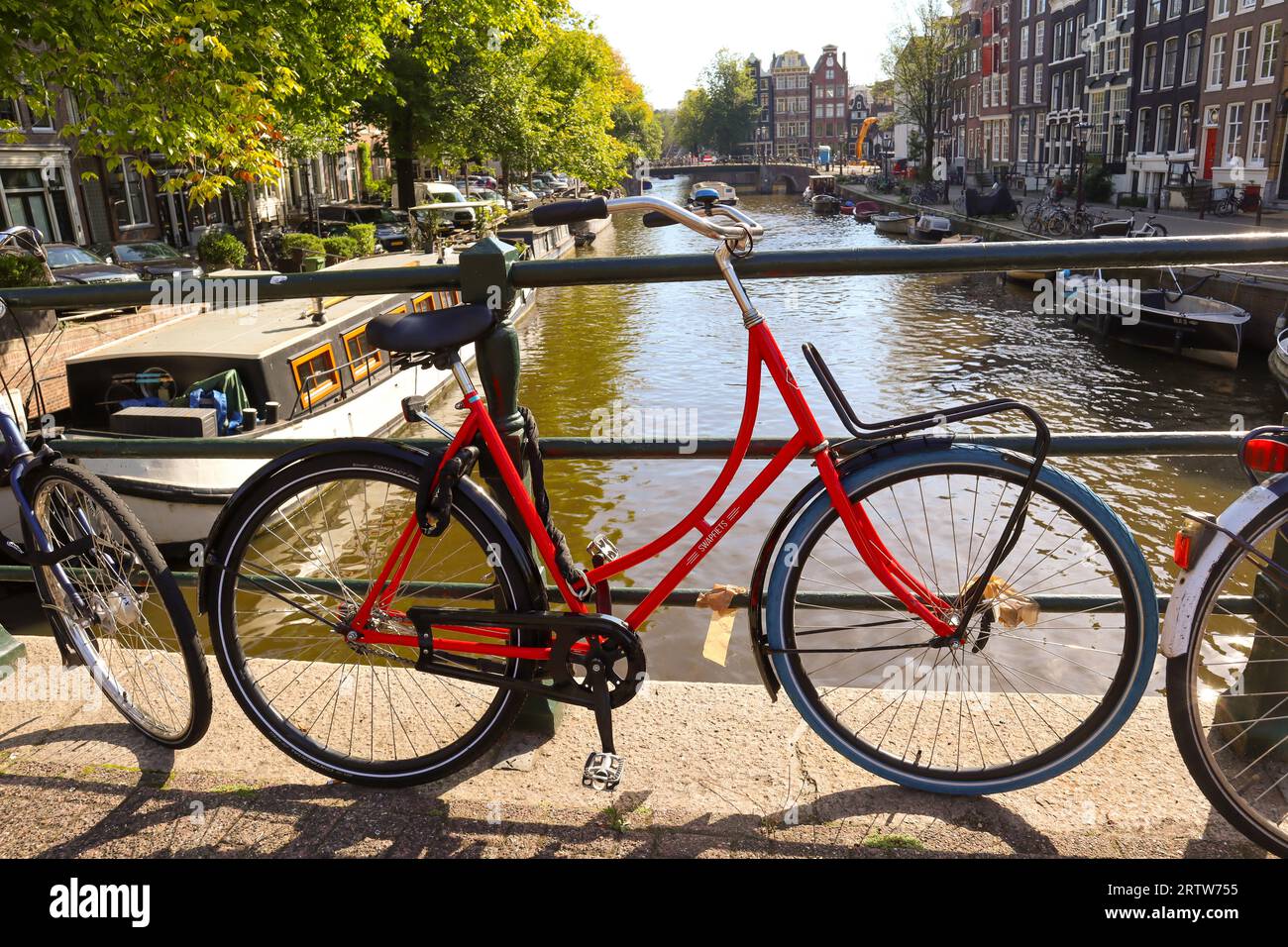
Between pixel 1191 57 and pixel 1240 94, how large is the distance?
5.38 metres

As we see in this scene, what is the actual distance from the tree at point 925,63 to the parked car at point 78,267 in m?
47.1

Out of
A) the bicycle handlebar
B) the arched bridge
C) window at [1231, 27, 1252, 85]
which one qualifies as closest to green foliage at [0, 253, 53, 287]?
the bicycle handlebar

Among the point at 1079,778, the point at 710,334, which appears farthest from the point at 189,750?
the point at 710,334

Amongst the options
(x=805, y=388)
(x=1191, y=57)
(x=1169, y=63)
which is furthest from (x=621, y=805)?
(x=1169, y=63)

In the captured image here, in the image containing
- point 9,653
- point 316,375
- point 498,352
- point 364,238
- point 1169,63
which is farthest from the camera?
point 1169,63

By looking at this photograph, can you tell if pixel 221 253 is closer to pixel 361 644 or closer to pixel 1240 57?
pixel 361 644

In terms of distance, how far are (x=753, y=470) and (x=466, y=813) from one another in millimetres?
11627

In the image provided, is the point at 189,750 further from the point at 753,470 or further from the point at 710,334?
the point at 710,334

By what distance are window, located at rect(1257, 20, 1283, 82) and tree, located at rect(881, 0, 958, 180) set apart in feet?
88.3

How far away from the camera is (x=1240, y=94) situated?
104 feet

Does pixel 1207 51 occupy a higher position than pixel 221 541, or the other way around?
pixel 1207 51

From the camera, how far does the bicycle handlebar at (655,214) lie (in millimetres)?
2084

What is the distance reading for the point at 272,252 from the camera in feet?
90.4

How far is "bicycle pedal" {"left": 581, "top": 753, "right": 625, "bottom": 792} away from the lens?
224 centimetres
